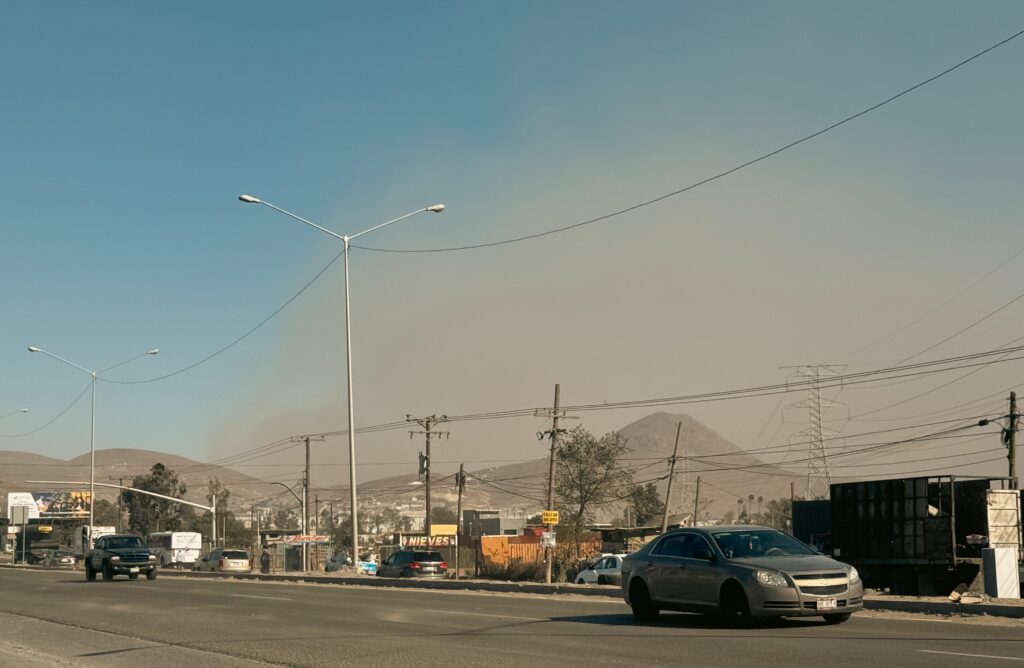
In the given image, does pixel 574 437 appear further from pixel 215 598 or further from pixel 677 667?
pixel 677 667

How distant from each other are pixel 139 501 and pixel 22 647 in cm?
14140

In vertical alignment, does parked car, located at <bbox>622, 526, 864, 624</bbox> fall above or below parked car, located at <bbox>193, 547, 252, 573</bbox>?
above

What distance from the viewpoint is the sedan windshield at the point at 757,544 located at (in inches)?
664

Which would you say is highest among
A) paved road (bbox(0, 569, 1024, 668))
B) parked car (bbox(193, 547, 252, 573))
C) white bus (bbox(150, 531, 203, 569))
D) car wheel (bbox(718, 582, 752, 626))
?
car wheel (bbox(718, 582, 752, 626))

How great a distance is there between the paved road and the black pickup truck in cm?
1835

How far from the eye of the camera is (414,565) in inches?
1997

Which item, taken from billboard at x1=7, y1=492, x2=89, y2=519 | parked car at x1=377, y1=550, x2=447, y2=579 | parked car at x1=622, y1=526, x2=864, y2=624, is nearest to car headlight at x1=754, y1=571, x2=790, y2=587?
parked car at x1=622, y1=526, x2=864, y2=624

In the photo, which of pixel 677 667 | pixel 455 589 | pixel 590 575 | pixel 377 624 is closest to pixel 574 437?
pixel 590 575

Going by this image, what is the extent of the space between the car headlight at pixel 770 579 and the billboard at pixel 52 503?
451ft

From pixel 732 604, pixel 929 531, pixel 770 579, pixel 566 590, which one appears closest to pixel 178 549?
pixel 566 590

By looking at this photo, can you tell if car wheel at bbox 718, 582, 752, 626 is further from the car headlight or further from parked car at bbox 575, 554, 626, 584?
parked car at bbox 575, 554, 626, 584

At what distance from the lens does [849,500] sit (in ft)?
108

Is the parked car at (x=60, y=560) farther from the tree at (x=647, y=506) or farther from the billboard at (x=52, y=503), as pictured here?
the tree at (x=647, y=506)

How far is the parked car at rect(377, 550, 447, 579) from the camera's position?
50.7 meters
